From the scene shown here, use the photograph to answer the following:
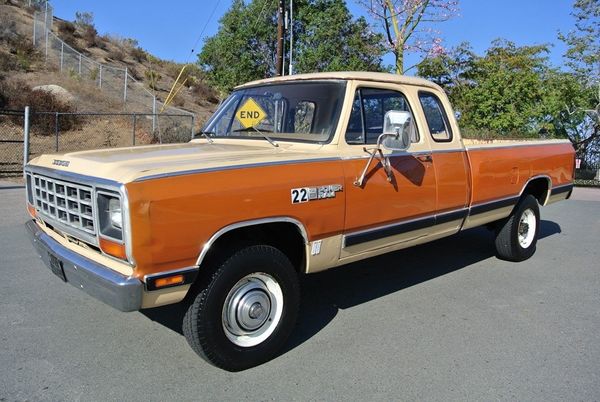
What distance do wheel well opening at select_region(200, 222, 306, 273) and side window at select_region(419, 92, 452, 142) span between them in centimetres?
187

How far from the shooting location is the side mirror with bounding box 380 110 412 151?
384 cm

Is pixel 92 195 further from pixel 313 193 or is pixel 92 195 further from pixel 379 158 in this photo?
pixel 379 158

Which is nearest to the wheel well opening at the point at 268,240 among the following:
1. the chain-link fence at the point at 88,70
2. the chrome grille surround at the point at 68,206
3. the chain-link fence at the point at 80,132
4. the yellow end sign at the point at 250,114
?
the chrome grille surround at the point at 68,206

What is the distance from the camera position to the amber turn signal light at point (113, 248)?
294 cm

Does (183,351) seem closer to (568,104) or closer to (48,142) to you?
(48,142)

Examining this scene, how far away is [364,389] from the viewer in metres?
3.29

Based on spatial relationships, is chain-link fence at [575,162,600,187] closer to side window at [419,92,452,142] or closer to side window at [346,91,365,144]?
side window at [419,92,452,142]

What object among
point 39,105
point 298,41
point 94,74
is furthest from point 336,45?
point 94,74

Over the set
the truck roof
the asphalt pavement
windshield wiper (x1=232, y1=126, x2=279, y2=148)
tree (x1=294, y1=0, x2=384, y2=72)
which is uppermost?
tree (x1=294, y1=0, x2=384, y2=72)

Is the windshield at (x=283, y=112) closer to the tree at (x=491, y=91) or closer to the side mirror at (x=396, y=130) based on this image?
the side mirror at (x=396, y=130)

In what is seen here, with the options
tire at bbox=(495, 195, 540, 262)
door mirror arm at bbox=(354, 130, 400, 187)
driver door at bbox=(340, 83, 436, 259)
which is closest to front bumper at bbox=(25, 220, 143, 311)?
driver door at bbox=(340, 83, 436, 259)

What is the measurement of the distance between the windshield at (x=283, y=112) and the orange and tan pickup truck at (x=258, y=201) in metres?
0.01

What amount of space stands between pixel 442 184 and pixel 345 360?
1942mm

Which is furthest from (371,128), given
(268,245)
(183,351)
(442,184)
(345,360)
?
(183,351)
